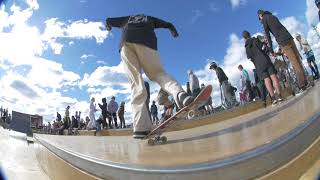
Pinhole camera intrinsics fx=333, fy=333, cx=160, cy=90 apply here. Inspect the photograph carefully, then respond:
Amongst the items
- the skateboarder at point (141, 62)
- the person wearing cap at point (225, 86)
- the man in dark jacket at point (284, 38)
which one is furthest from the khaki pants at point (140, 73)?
the man in dark jacket at point (284, 38)

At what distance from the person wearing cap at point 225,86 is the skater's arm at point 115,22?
0.56 m

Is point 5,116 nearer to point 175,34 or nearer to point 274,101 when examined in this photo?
point 175,34

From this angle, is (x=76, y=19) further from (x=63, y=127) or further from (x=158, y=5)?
(x=63, y=127)

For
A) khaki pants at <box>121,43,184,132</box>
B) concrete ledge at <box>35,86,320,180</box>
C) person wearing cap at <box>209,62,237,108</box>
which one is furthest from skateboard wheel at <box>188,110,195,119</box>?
concrete ledge at <box>35,86,320,180</box>

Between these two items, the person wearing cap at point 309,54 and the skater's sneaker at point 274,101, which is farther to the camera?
the skater's sneaker at point 274,101

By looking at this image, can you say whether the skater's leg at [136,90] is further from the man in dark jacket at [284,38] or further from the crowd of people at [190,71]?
the man in dark jacket at [284,38]

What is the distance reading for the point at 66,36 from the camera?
4.93ft

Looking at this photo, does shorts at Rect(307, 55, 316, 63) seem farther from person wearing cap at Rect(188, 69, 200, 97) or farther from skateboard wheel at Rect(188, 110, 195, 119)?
skateboard wheel at Rect(188, 110, 195, 119)

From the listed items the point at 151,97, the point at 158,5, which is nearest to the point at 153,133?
the point at 151,97

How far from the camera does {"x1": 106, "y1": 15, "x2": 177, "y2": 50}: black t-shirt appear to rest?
4.69ft

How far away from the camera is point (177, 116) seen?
6.02ft

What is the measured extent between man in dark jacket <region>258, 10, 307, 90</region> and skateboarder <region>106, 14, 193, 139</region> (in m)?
0.37

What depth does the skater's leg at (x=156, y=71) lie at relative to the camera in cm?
140

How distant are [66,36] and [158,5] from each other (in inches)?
18.6
